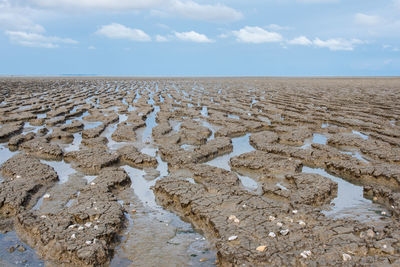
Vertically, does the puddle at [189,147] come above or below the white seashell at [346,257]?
below

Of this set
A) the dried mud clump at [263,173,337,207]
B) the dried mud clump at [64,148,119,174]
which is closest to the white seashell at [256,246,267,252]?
the dried mud clump at [263,173,337,207]

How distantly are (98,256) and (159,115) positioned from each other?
26.6 feet

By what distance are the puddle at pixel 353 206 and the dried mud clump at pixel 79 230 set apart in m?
2.40

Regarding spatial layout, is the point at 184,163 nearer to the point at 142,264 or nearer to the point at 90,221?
the point at 90,221

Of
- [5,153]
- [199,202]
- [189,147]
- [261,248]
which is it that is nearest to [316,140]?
[189,147]

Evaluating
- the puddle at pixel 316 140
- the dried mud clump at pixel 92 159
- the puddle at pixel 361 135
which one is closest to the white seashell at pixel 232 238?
the dried mud clump at pixel 92 159

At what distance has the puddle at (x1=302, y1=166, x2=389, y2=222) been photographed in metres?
3.80

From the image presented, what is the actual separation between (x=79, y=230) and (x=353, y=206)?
3.14m

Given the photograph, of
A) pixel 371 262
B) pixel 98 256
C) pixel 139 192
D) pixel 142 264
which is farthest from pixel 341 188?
pixel 98 256

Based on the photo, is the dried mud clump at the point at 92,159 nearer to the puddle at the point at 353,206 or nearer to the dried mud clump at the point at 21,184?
the dried mud clump at the point at 21,184

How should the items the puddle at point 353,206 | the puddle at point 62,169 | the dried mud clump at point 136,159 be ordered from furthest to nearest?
1. the dried mud clump at point 136,159
2. the puddle at point 62,169
3. the puddle at point 353,206

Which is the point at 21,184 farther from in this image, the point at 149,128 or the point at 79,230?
the point at 149,128

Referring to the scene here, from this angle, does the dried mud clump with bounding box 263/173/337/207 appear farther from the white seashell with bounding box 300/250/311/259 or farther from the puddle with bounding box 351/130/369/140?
the puddle with bounding box 351/130/369/140

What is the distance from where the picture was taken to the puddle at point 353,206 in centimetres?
380
